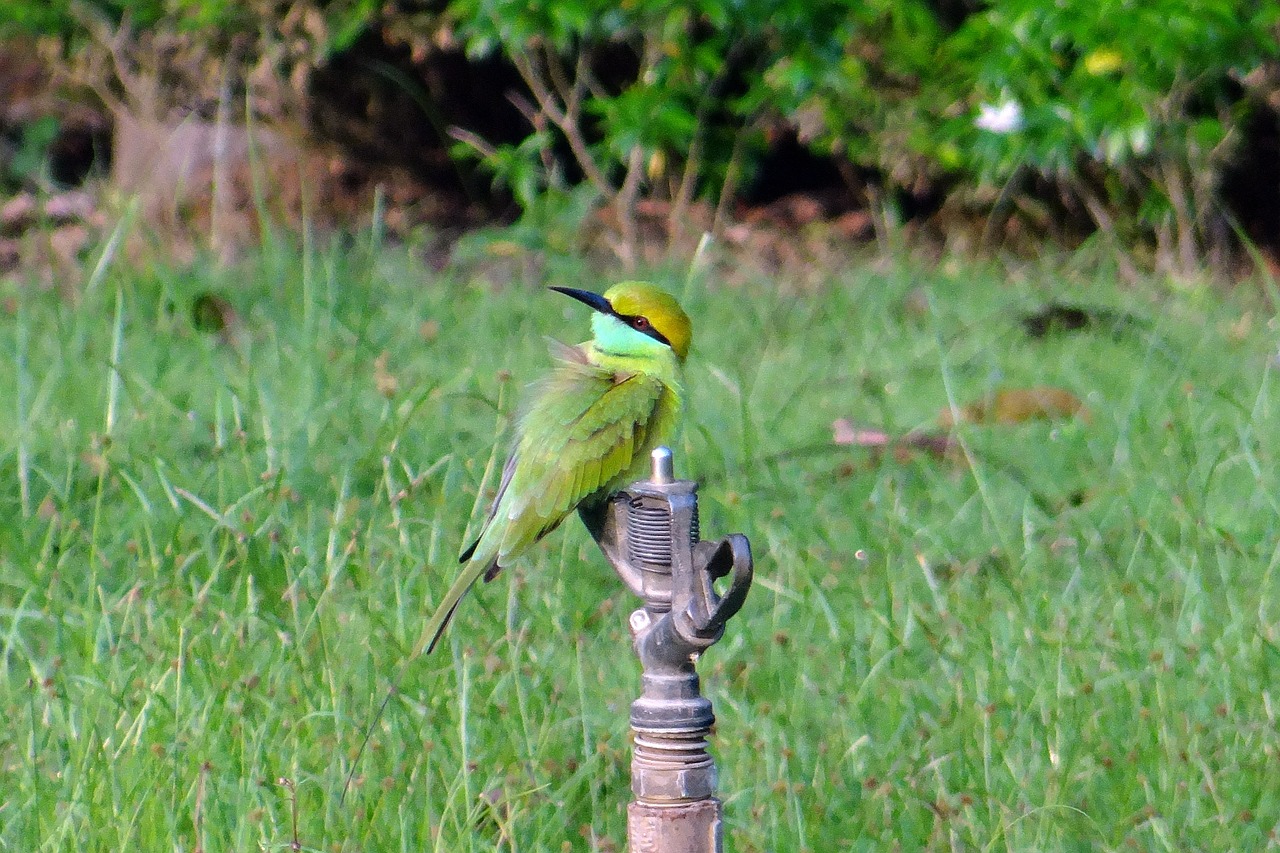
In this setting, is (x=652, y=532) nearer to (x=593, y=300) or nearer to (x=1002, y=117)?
(x=593, y=300)

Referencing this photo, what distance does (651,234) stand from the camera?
770cm

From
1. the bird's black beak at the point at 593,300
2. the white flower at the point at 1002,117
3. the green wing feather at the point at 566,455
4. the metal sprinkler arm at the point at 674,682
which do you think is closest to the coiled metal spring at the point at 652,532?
the metal sprinkler arm at the point at 674,682

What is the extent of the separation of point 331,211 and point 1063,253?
343 cm

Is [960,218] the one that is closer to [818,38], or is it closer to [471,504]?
A: [818,38]

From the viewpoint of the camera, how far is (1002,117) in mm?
6168

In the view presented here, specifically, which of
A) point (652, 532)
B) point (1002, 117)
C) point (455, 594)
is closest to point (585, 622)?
point (455, 594)

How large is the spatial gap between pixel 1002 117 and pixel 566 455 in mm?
4308

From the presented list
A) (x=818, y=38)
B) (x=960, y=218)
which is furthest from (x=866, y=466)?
(x=960, y=218)

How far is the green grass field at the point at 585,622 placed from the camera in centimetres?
243

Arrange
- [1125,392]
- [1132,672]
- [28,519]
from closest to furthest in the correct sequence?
1. [1132,672]
2. [28,519]
3. [1125,392]

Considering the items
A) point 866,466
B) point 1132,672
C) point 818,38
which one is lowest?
point 1132,672

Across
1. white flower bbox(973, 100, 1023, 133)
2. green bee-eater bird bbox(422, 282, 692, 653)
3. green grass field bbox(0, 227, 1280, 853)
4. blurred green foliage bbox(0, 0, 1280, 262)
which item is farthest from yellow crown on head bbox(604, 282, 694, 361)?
white flower bbox(973, 100, 1023, 133)

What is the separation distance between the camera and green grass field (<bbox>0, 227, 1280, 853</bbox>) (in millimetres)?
2430

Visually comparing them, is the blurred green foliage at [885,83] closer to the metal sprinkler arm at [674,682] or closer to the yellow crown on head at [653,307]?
the yellow crown on head at [653,307]
